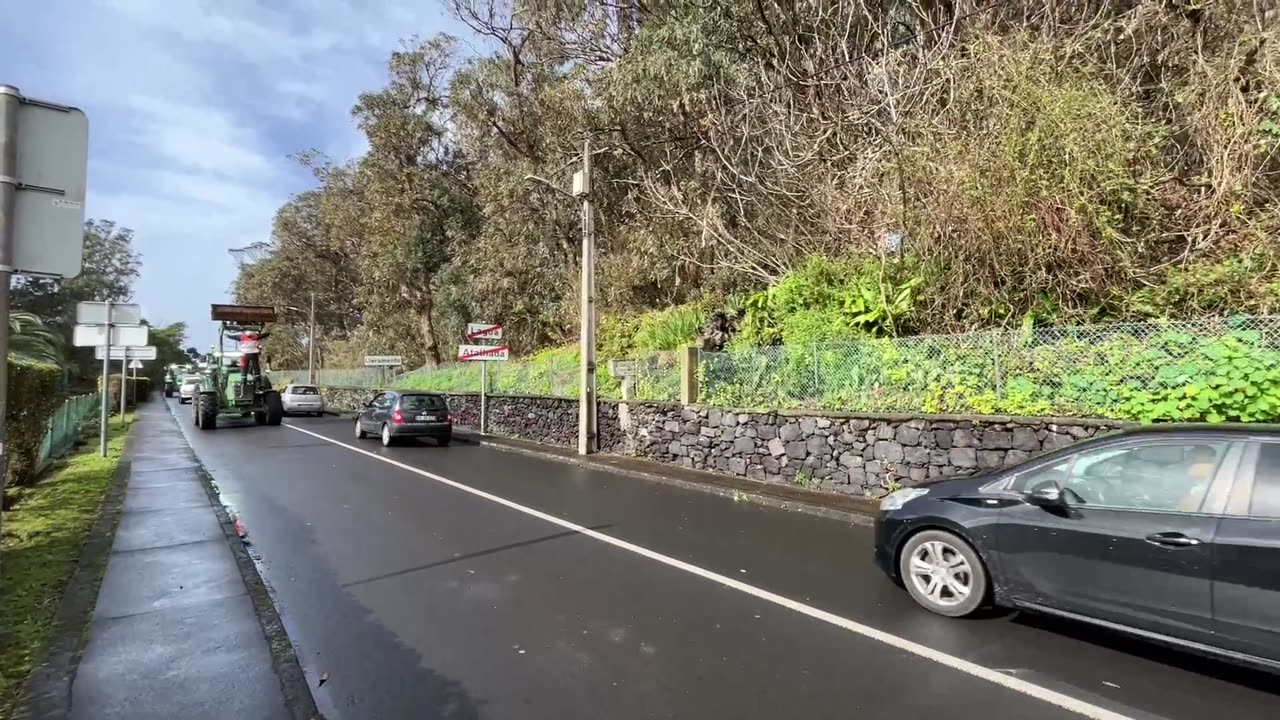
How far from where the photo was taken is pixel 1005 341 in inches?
340

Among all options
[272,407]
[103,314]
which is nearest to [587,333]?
[103,314]

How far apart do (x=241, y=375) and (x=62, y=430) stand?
8348 mm

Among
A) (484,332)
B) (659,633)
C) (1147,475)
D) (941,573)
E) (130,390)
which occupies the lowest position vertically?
(659,633)

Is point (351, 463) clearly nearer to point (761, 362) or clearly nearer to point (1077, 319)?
point (761, 362)

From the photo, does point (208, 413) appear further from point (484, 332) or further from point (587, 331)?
point (587, 331)

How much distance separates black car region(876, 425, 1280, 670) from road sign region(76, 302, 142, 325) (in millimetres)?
14206

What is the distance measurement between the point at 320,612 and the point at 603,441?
10306 mm

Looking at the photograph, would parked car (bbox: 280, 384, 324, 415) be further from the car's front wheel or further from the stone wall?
the car's front wheel

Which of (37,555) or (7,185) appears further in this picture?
(37,555)

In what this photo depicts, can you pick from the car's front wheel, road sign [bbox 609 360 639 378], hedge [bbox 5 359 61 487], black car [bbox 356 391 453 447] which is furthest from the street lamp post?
the car's front wheel

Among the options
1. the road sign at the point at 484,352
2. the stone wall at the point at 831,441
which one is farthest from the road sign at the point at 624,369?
the road sign at the point at 484,352

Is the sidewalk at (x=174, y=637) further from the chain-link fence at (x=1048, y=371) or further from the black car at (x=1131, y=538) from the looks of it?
the chain-link fence at (x=1048, y=371)

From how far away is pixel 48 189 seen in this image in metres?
3.10

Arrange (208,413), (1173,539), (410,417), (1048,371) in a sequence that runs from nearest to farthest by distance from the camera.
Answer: (1173,539)
(1048,371)
(410,417)
(208,413)
